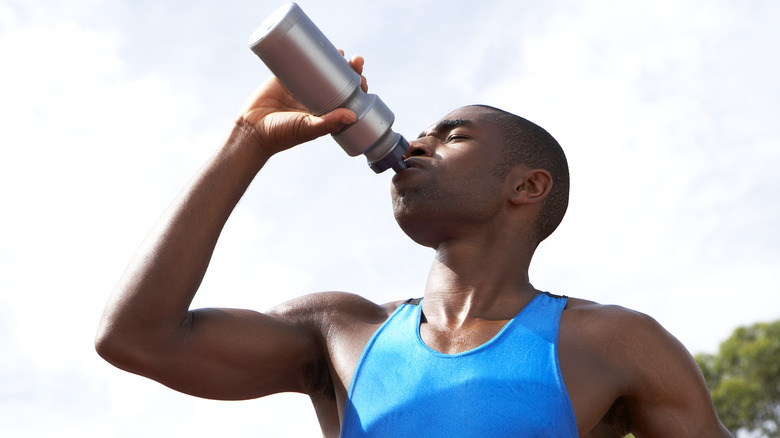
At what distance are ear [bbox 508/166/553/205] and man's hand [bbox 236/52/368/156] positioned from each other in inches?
31.1

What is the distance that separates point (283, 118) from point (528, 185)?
1.15 metres

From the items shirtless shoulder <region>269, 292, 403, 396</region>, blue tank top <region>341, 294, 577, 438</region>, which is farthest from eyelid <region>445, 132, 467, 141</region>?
blue tank top <region>341, 294, 577, 438</region>

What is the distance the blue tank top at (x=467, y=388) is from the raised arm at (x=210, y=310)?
397 mm

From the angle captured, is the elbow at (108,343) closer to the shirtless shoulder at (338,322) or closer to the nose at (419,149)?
the shirtless shoulder at (338,322)

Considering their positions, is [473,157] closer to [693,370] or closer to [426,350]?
[426,350]

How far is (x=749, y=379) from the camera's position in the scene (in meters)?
26.1

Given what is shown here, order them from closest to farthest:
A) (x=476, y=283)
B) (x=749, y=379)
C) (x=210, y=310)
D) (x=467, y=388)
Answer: (x=467, y=388)
(x=210, y=310)
(x=476, y=283)
(x=749, y=379)

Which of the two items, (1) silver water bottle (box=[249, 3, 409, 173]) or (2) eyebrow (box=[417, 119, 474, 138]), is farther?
(2) eyebrow (box=[417, 119, 474, 138])

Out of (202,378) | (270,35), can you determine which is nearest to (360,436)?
(202,378)

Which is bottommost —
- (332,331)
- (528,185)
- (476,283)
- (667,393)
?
(667,393)

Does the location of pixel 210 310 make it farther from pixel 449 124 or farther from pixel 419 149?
pixel 449 124

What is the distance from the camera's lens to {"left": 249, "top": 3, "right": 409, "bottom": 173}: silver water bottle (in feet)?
A: 11.4

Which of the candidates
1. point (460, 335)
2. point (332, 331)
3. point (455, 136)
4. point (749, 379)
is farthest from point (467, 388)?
point (749, 379)

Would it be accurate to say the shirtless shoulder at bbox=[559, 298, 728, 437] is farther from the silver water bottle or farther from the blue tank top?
the silver water bottle
